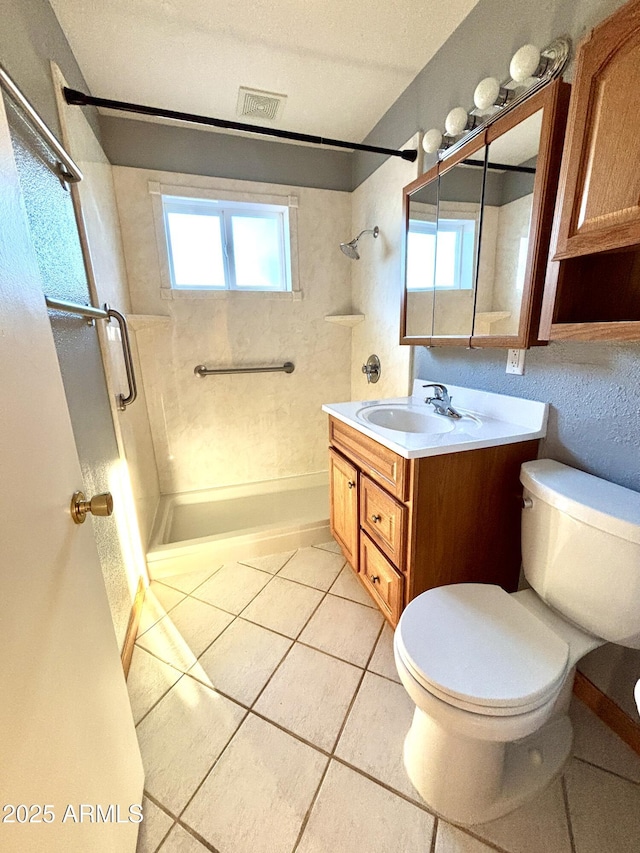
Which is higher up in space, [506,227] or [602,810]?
[506,227]

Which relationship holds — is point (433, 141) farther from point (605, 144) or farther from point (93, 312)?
point (93, 312)

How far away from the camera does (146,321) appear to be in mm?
2033

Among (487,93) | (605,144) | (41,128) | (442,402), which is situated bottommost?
(442,402)

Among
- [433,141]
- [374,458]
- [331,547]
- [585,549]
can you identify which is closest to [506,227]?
[433,141]

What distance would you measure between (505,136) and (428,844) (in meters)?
2.06

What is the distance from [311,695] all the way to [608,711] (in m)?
0.95

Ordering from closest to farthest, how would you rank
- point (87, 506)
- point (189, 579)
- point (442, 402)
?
1. point (87, 506)
2. point (442, 402)
3. point (189, 579)

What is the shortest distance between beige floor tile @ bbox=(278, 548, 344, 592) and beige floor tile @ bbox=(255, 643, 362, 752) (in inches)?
15.4

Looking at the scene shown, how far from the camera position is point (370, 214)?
6.77 feet

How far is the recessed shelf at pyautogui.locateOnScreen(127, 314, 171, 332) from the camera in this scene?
194 cm

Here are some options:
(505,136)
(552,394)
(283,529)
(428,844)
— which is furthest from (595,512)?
(283,529)

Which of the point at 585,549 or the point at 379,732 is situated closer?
the point at 585,549

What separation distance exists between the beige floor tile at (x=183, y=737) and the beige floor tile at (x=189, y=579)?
1.64ft

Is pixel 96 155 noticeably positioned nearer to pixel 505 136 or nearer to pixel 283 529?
pixel 505 136
